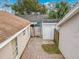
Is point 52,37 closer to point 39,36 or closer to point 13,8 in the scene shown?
point 39,36

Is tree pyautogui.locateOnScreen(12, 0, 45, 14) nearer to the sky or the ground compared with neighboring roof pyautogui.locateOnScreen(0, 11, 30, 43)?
nearer to the sky

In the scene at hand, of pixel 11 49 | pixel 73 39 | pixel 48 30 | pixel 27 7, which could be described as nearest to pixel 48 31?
pixel 48 30

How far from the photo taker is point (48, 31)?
20156mm

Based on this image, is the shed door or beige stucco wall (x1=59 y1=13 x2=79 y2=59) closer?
beige stucco wall (x1=59 y1=13 x2=79 y2=59)

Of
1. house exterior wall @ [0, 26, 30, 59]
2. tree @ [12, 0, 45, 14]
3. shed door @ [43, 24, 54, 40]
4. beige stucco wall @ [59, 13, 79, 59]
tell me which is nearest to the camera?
house exterior wall @ [0, 26, 30, 59]

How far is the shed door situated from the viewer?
2003 centimetres

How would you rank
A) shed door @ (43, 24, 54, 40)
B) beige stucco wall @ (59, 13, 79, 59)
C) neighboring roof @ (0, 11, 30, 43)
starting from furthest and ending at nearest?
1. shed door @ (43, 24, 54, 40)
2. beige stucco wall @ (59, 13, 79, 59)
3. neighboring roof @ (0, 11, 30, 43)

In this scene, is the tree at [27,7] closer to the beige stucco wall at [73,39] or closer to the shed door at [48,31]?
the shed door at [48,31]

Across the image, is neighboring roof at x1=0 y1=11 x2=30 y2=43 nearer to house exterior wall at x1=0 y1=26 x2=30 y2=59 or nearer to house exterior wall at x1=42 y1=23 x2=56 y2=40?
house exterior wall at x1=0 y1=26 x2=30 y2=59

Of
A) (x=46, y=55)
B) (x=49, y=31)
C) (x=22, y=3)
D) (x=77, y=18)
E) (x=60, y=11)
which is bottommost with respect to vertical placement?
(x=46, y=55)

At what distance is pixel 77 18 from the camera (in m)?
8.48

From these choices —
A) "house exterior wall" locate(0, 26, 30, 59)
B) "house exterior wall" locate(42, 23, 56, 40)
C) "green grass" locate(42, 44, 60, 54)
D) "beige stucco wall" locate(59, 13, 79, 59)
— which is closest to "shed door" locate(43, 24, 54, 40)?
"house exterior wall" locate(42, 23, 56, 40)

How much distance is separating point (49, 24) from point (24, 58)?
9234mm

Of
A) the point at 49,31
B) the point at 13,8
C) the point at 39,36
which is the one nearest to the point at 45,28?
the point at 49,31
